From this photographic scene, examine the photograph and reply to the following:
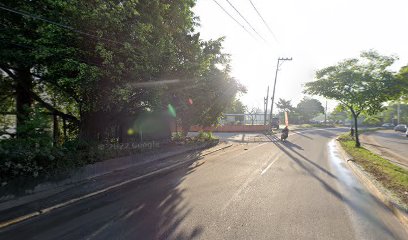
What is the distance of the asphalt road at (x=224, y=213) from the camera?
473 centimetres

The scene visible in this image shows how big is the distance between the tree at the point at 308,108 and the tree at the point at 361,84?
62.1 meters

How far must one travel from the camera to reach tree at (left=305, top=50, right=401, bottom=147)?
16188 mm

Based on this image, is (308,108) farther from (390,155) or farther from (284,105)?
(390,155)

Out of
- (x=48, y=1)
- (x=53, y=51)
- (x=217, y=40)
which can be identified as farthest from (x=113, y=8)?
→ (x=217, y=40)

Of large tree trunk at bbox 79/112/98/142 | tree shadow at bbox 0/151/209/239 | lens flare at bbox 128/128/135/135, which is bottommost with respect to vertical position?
tree shadow at bbox 0/151/209/239

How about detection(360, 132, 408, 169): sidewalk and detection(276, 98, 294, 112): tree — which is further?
detection(276, 98, 294, 112): tree

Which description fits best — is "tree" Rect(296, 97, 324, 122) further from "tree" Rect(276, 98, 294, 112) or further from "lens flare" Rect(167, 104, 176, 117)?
"lens flare" Rect(167, 104, 176, 117)

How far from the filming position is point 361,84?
57.8 ft

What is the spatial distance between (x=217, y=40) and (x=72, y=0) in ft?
42.5

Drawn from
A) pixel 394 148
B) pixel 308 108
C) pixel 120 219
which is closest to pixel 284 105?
pixel 308 108

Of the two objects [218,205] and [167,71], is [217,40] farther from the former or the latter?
[218,205]

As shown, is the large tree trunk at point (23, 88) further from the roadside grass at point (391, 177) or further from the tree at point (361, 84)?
the tree at point (361, 84)

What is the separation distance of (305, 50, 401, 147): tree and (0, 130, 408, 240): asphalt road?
10.7 m

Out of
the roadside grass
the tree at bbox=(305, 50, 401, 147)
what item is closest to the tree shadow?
the roadside grass
